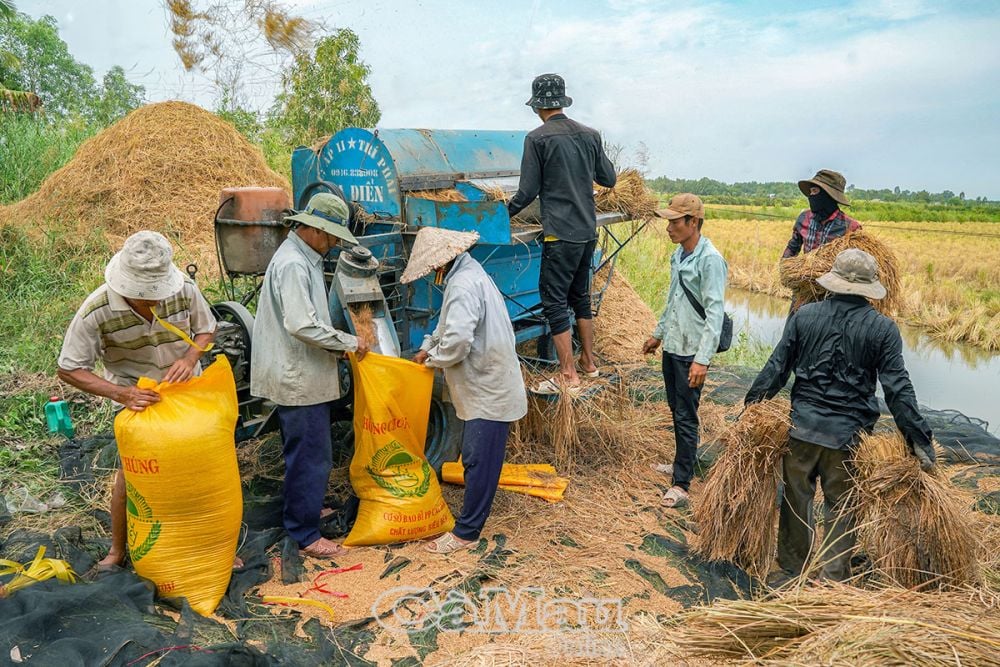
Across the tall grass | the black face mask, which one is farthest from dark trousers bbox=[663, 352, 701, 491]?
the tall grass

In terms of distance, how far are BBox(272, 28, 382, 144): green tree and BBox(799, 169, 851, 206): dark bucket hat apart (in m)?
9.67

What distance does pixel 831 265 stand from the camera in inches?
177

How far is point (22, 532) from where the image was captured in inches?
143

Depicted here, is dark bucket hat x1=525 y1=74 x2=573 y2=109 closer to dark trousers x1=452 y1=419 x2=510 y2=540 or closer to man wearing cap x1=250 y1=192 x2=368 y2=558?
man wearing cap x1=250 y1=192 x2=368 y2=558

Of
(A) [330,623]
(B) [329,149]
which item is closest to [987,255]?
(B) [329,149]

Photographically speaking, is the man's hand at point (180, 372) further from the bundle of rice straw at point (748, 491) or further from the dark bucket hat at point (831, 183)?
the dark bucket hat at point (831, 183)

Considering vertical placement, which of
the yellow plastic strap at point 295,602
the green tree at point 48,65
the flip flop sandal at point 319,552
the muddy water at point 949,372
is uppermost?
the green tree at point 48,65

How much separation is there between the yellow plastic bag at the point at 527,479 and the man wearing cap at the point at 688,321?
733 mm

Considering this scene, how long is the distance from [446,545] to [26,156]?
9.99m

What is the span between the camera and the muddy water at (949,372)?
9.37 metres

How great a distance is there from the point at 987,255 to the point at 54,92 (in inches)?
1281

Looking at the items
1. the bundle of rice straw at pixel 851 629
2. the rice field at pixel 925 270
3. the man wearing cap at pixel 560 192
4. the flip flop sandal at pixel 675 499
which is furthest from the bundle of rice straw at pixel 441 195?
the rice field at pixel 925 270

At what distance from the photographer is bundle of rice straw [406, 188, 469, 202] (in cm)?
478

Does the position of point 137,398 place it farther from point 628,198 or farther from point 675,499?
point 628,198
